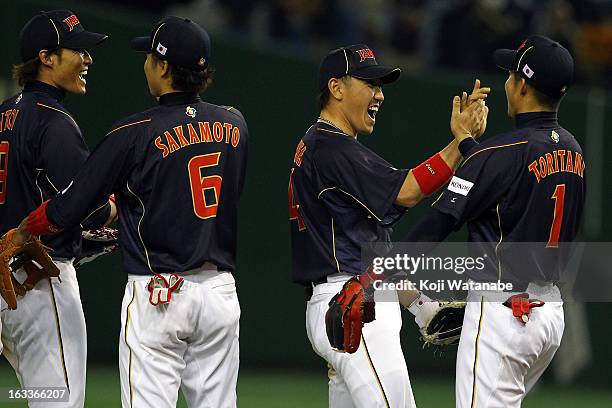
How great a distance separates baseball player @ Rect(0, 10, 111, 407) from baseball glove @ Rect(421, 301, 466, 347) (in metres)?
1.92

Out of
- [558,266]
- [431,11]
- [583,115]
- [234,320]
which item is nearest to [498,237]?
[558,266]

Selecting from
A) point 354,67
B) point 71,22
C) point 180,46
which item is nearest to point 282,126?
point 71,22

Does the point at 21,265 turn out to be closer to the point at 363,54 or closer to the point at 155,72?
the point at 155,72

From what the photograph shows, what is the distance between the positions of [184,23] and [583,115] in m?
7.04

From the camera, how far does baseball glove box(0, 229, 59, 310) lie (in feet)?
19.8

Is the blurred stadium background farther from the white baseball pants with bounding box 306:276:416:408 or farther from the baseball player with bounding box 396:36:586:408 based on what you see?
the baseball player with bounding box 396:36:586:408

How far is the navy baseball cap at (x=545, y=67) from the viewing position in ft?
18.4

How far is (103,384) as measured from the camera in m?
10.6

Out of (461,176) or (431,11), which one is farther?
A: (431,11)

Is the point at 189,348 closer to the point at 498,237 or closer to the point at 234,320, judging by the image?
the point at 234,320

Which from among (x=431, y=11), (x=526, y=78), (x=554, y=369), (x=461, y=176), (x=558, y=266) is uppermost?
(x=431, y=11)

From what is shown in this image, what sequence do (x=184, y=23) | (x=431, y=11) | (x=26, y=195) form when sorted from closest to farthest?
(x=184, y=23) → (x=26, y=195) → (x=431, y=11)

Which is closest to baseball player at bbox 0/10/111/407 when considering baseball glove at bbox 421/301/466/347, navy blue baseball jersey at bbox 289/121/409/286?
navy blue baseball jersey at bbox 289/121/409/286

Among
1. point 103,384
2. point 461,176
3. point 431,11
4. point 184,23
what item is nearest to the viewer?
point 461,176
